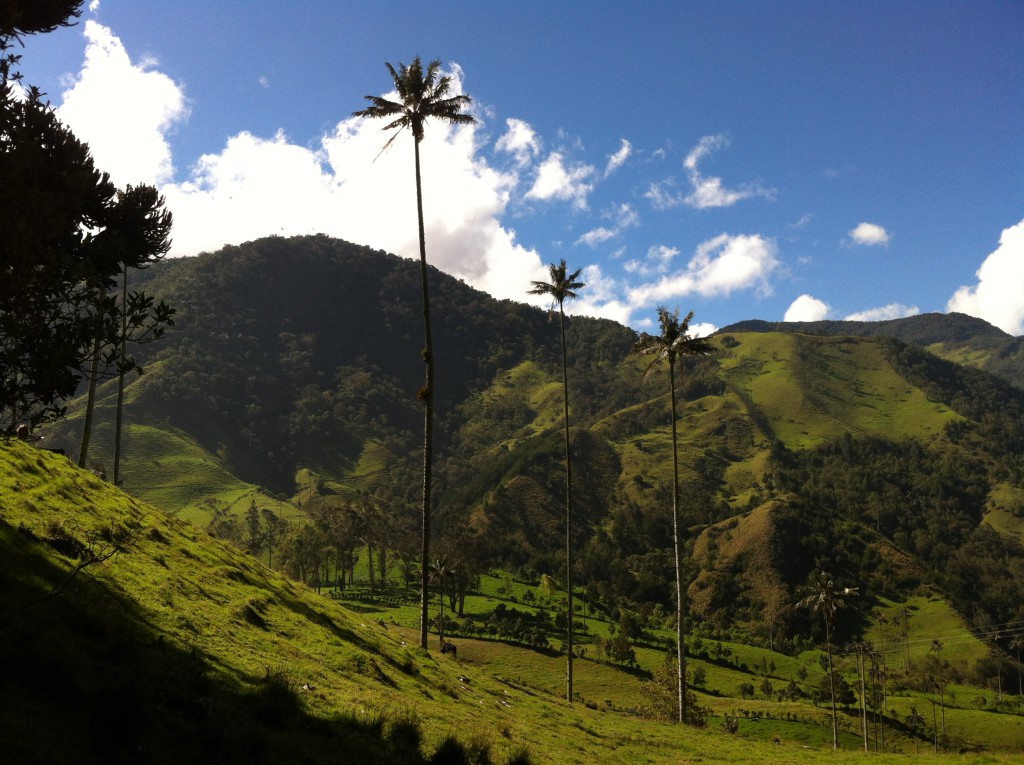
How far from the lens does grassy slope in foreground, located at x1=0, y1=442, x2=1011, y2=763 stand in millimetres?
11156

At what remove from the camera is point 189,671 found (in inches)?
543

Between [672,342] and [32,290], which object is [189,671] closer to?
[32,290]

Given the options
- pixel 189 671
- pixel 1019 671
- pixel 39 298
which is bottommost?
pixel 1019 671

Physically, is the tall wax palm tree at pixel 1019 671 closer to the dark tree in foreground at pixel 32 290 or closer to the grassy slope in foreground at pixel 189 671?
the grassy slope in foreground at pixel 189 671

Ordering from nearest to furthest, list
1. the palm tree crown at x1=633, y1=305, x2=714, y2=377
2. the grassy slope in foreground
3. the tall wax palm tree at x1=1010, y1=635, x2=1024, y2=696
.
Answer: the grassy slope in foreground
the palm tree crown at x1=633, y1=305, x2=714, y2=377
the tall wax palm tree at x1=1010, y1=635, x2=1024, y2=696

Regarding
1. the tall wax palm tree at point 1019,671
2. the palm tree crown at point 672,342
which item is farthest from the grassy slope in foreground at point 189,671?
the tall wax palm tree at point 1019,671

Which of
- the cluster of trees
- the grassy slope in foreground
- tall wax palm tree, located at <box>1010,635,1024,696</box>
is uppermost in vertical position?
the cluster of trees

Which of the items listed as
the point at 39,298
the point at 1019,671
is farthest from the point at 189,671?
the point at 1019,671

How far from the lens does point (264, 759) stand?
38.5 ft

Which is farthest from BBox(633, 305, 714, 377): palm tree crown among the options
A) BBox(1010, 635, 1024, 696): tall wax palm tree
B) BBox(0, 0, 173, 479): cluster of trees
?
BBox(1010, 635, 1024, 696): tall wax palm tree

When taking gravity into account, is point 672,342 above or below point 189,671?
above

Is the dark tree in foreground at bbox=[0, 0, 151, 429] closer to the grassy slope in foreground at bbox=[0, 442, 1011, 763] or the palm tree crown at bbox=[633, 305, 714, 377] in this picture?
the grassy slope in foreground at bbox=[0, 442, 1011, 763]

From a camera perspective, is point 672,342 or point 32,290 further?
point 672,342

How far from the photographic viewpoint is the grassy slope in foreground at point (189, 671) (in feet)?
36.6
